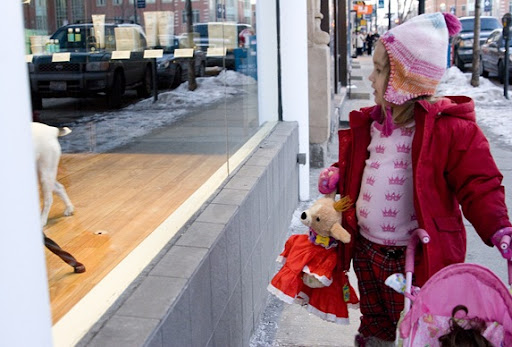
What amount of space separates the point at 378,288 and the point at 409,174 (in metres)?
0.51

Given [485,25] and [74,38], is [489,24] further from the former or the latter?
[74,38]

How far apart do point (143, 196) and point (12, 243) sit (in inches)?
64.4

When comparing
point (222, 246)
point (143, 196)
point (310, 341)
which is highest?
point (143, 196)

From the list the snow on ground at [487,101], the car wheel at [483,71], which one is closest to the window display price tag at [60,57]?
Result: the snow on ground at [487,101]

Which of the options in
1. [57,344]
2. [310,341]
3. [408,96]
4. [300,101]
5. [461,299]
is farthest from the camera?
[300,101]

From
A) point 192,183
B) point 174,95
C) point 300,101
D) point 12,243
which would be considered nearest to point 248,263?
point 192,183

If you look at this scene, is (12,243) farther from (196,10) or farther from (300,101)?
(300,101)

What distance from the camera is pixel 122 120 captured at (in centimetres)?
295

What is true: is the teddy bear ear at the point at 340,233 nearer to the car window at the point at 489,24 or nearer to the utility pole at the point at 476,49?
the utility pole at the point at 476,49

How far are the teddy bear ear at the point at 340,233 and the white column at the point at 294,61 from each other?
11.6 feet

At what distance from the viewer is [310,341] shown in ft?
12.3

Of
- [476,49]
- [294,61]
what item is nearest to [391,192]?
[294,61]

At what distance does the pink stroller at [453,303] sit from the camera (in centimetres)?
A: 200

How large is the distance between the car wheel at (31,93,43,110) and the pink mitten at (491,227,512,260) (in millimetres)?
1586
